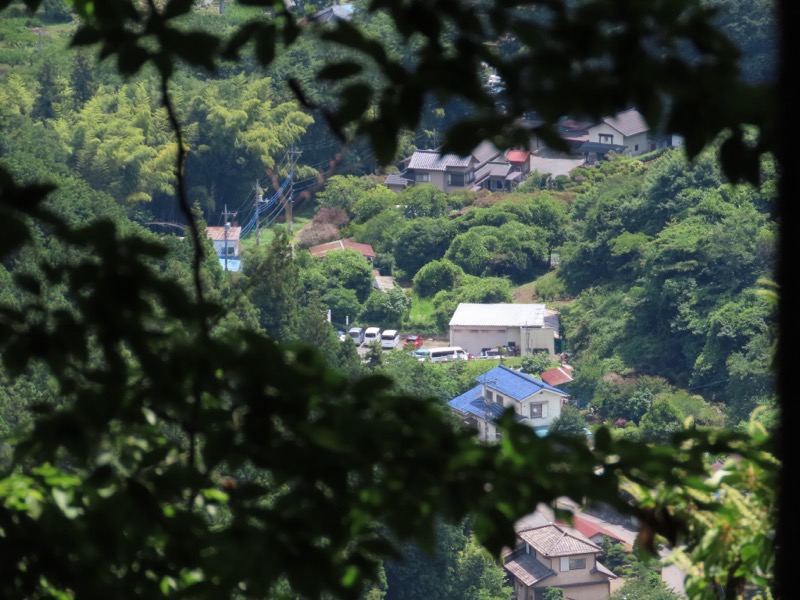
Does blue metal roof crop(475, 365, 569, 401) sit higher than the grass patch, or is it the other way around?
the grass patch

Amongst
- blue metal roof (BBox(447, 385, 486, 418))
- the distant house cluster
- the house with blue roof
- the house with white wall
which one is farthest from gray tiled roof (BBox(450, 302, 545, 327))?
the house with white wall

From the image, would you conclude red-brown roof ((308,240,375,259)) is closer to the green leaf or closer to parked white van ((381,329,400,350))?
parked white van ((381,329,400,350))

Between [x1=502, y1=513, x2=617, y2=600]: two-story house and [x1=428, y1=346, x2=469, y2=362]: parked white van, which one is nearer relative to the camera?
[x1=502, y1=513, x2=617, y2=600]: two-story house

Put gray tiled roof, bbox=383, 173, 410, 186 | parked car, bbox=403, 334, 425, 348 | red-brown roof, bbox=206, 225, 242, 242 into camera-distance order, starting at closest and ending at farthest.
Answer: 1. parked car, bbox=403, 334, 425, 348
2. red-brown roof, bbox=206, 225, 242, 242
3. gray tiled roof, bbox=383, 173, 410, 186

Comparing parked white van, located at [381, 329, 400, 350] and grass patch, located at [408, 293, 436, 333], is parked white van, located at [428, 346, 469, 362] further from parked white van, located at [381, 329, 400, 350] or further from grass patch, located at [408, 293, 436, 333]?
grass patch, located at [408, 293, 436, 333]

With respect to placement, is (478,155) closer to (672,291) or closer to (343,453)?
(672,291)

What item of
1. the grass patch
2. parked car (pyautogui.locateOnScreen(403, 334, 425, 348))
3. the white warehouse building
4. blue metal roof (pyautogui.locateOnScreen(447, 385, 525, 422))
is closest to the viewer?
blue metal roof (pyautogui.locateOnScreen(447, 385, 525, 422))

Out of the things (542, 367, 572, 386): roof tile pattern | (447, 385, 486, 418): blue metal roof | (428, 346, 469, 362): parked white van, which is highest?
(428, 346, 469, 362): parked white van

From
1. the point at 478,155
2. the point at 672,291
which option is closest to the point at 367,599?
the point at 672,291
